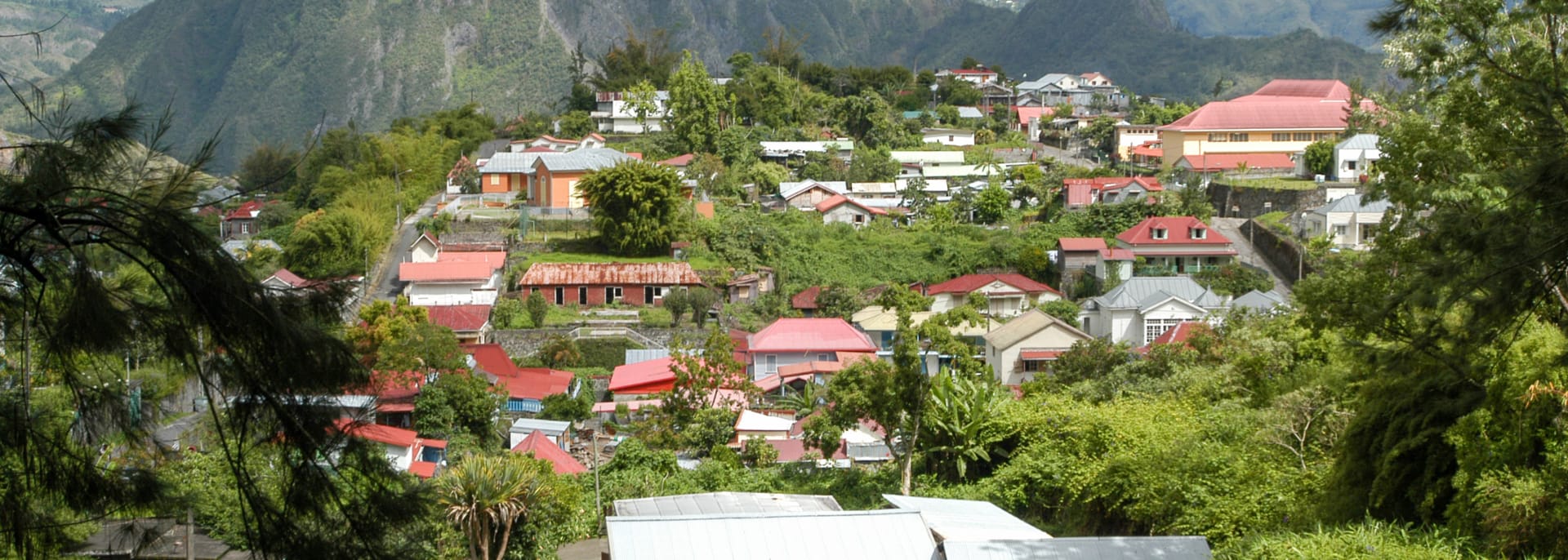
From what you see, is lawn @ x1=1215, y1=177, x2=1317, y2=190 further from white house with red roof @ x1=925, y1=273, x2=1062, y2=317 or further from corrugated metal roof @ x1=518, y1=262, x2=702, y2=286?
corrugated metal roof @ x1=518, y1=262, x2=702, y2=286

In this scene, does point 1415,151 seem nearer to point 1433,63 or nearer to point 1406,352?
point 1433,63

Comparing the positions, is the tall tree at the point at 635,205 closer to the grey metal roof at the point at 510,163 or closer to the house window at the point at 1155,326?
the grey metal roof at the point at 510,163

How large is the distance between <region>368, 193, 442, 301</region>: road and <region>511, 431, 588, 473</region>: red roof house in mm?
A: 10973

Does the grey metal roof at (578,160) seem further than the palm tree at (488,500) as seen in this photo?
Yes

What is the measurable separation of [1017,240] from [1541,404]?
2434cm

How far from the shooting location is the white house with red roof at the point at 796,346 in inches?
912

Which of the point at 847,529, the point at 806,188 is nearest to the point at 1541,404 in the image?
the point at 847,529

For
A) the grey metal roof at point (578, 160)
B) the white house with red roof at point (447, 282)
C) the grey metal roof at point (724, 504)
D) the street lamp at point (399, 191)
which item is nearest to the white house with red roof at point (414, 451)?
the grey metal roof at point (724, 504)

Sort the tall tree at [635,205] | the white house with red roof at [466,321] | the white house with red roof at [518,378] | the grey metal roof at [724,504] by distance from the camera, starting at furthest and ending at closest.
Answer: the tall tree at [635,205], the white house with red roof at [466,321], the white house with red roof at [518,378], the grey metal roof at [724,504]

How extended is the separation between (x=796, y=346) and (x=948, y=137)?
851 inches

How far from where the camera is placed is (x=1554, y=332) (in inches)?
278

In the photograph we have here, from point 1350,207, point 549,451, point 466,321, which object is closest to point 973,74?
point 1350,207

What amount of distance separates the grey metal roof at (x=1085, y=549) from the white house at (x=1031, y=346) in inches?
601

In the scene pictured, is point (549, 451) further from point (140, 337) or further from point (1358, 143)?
point (1358, 143)
